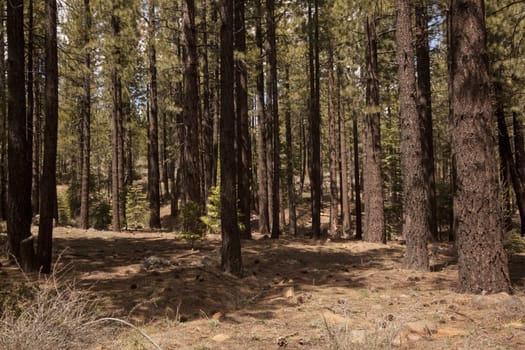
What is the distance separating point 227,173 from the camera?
25.5ft

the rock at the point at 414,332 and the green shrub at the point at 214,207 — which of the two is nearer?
the rock at the point at 414,332

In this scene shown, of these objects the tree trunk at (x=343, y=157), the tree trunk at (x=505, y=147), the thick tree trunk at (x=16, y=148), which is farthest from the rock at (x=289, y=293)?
the tree trunk at (x=343, y=157)

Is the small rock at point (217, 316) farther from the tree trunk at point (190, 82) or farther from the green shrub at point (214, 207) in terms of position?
the green shrub at point (214, 207)

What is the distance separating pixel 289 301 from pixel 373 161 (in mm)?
7167

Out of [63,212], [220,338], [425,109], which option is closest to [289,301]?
[220,338]

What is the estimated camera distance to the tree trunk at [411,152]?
793cm

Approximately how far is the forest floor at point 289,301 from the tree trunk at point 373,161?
1.96 meters

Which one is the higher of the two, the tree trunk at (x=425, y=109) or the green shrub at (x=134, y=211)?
the tree trunk at (x=425, y=109)

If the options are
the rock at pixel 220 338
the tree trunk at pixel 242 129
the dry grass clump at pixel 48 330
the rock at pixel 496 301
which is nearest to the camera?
the dry grass clump at pixel 48 330

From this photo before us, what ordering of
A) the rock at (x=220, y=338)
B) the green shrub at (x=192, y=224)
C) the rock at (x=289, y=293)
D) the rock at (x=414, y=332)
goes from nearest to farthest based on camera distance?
1. the rock at (x=414, y=332)
2. the rock at (x=220, y=338)
3. the rock at (x=289, y=293)
4. the green shrub at (x=192, y=224)

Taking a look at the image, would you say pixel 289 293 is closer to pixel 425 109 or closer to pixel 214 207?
pixel 214 207

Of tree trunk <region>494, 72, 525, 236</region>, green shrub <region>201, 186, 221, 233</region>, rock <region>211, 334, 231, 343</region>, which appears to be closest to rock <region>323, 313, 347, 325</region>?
rock <region>211, 334, 231, 343</region>

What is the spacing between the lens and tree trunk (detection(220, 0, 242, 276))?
7.68m

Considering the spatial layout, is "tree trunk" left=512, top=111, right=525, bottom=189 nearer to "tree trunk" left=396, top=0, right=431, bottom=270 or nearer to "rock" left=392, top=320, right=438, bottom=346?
"tree trunk" left=396, top=0, right=431, bottom=270
